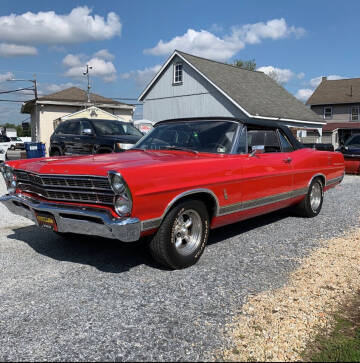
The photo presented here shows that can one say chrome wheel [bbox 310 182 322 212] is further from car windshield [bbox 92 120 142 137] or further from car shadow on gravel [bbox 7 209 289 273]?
car windshield [bbox 92 120 142 137]

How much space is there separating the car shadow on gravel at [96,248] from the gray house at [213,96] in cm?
1887

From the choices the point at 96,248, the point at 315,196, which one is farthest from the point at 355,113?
the point at 96,248

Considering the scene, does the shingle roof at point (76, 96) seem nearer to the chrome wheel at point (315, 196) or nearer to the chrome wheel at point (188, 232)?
the chrome wheel at point (315, 196)

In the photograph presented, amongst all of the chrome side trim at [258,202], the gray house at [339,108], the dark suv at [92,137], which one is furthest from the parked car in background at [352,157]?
the gray house at [339,108]

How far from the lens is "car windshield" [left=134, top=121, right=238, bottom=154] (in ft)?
16.5

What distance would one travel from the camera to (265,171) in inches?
210

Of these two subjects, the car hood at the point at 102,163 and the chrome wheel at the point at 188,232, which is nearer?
the car hood at the point at 102,163

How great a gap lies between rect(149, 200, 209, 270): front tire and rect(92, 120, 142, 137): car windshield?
8.08 metres

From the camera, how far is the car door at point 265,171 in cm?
502

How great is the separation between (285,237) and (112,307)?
307cm

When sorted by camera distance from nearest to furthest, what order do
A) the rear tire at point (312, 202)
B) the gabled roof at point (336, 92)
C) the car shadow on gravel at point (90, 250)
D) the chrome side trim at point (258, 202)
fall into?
the car shadow on gravel at point (90, 250) → the chrome side trim at point (258, 202) → the rear tire at point (312, 202) → the gabled roof at point (336, 92)

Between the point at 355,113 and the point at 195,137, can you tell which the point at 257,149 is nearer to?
the point at 195,137

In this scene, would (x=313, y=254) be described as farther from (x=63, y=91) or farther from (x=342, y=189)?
(x=63, y=91)

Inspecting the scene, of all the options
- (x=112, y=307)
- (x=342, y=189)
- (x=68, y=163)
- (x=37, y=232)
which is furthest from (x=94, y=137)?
(x=112, y=307)
